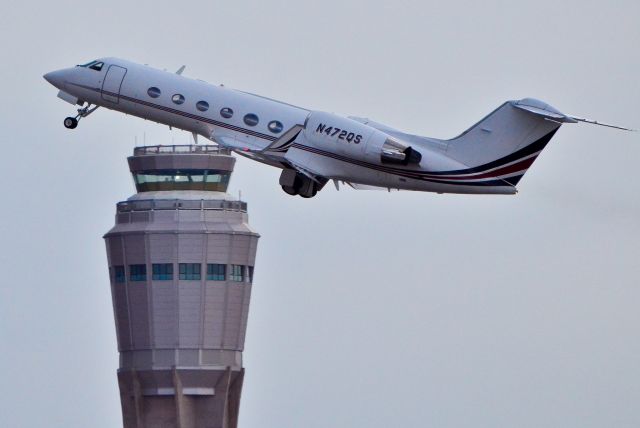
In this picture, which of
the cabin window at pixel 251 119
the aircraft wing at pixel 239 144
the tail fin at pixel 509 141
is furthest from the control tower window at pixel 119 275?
the tail fin at pixel 509 141

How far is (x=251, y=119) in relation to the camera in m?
91.6

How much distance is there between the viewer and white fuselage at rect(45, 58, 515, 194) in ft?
290

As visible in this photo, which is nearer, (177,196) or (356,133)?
(356,133)

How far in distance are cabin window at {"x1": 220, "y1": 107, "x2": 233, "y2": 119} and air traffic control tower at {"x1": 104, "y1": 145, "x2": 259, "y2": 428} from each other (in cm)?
9573

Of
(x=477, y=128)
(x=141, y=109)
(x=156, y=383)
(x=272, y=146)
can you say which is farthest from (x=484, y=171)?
(x=156, y=383)

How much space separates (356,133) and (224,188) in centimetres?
10967

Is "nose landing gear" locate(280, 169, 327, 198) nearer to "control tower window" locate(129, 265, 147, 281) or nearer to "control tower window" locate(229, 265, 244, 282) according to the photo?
"control tower window" locate(129, 265, 147, 281)

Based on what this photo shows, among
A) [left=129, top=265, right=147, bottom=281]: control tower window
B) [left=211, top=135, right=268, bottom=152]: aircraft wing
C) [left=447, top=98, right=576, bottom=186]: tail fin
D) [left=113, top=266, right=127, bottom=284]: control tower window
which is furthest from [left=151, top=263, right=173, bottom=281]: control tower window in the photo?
[left=447, top=98, right=576, bottom=186]: tail fin

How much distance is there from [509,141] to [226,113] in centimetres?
1094

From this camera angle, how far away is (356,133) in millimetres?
88312

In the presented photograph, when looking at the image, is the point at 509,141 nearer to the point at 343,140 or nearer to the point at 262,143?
the point at 343,140

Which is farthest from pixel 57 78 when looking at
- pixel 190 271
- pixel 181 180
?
pixel 181 180

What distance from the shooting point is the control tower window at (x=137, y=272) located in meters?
189

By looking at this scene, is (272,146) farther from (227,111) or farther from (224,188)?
(224,188)
